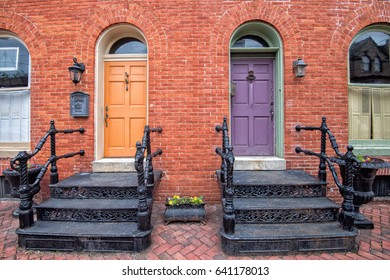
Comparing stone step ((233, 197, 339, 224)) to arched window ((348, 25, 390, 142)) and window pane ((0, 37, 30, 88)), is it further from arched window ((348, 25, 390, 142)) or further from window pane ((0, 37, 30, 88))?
window pane ((0, 37, 30, 88))

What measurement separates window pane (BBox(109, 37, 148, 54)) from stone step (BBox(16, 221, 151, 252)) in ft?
11.5

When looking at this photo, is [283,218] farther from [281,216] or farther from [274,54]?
[274,54]

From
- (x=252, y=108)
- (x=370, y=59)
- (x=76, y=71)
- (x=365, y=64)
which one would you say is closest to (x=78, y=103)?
(x=76, y=71)

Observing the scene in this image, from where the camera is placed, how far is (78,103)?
12.7 feet

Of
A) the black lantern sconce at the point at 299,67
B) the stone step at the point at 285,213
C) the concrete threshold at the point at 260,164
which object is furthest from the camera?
the concrete threshold at the point at 260,164

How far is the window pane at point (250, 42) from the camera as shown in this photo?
4.29 meters

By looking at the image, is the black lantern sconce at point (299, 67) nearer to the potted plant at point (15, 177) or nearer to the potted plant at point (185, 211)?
the potted plant at point (185, 211)

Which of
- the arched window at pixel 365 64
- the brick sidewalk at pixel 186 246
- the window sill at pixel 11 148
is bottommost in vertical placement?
the brick sidewalk at pixel 186 246

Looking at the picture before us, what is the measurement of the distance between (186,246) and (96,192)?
1.60m

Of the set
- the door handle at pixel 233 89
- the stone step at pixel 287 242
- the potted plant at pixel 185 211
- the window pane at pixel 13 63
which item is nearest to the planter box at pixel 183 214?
the potted plant at pixel 185 211

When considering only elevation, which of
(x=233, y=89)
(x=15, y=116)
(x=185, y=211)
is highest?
(x=233, y=89)

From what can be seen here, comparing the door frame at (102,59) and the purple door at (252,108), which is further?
the purple door at (252,108)

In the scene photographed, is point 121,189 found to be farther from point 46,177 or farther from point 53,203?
point 46,177

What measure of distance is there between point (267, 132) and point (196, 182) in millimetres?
1783
